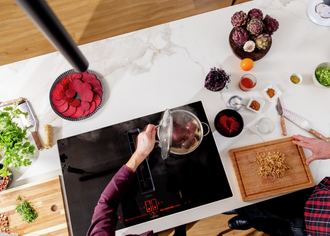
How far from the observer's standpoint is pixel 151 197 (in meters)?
1.04

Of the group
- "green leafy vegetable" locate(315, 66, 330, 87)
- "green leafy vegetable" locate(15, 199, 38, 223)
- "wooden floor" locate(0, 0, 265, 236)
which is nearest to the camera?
"green leafy vegetable" locate(15, 199, 38, 223)

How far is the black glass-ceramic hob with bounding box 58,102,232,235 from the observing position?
1.04m

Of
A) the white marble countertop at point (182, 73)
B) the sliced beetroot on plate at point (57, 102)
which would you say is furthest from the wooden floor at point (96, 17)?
the sliced beetroot on plate at point (57, 102)

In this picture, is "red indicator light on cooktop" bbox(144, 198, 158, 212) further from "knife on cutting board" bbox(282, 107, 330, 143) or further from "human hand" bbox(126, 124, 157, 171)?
"knife on cutting board" bbox(282, 107, 330, 143)

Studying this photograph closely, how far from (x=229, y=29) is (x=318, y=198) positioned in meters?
1.10

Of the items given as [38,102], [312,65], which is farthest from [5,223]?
[312,65]

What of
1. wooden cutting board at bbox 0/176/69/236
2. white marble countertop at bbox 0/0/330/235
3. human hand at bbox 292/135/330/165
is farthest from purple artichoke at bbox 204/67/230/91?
wooden cutting board at bbox 0/176/69/236

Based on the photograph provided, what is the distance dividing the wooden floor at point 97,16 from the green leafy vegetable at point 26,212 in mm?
1037

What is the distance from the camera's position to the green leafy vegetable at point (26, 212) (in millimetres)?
1034

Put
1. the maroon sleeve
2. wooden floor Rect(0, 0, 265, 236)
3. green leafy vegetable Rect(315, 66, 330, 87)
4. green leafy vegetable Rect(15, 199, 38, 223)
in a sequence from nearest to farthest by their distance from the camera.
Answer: the maroon sleeve
green leafy vegetable Rect(15, 199, 38, 223)
green leafy vegetable Rect(315, 66, 330, 87)
wooden floor Rect(0, 0, 265, 236)

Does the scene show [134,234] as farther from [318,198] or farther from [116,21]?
[116,21]

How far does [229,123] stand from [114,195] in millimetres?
689

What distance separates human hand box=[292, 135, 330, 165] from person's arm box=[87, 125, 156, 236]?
80 cm

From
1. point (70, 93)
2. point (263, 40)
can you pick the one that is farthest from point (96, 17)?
point (263, 40)
